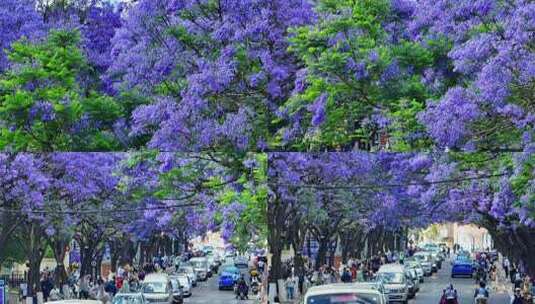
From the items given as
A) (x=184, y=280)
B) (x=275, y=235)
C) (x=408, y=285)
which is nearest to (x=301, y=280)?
(x=275, y=235)

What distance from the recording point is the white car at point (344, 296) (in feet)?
59.3

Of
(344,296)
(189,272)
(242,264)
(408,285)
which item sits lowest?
(408,285)

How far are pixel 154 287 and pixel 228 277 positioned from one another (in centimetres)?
638

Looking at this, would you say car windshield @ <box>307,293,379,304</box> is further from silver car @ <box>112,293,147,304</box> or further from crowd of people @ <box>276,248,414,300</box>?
crowd of people @ <box>276,248,414,300</box>

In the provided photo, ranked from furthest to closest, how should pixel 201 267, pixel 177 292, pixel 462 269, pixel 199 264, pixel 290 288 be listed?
pixel 462 269
pixel 201 267
pixel 199 264
pixel 177 292
pixel 290 288

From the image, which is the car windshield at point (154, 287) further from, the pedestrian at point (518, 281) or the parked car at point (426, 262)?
the parked car at point (426, 262)

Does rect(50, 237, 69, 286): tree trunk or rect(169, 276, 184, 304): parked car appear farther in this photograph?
rect(50, 237, 69, 286): tree trunk

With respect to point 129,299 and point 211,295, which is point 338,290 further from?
point 211,295

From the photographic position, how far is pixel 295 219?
113 ft

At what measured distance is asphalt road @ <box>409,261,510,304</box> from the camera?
4097cm

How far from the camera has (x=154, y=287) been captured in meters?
36.8

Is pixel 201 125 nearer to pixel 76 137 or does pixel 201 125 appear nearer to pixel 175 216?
pixel 76 137

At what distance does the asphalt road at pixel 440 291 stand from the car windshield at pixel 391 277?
3.73ft

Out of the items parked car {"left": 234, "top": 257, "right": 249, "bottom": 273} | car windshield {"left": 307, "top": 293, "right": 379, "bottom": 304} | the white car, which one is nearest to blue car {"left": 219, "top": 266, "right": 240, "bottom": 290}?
parked car {"left": 234, "top": 257, "right": 249, "bottom": 273}
